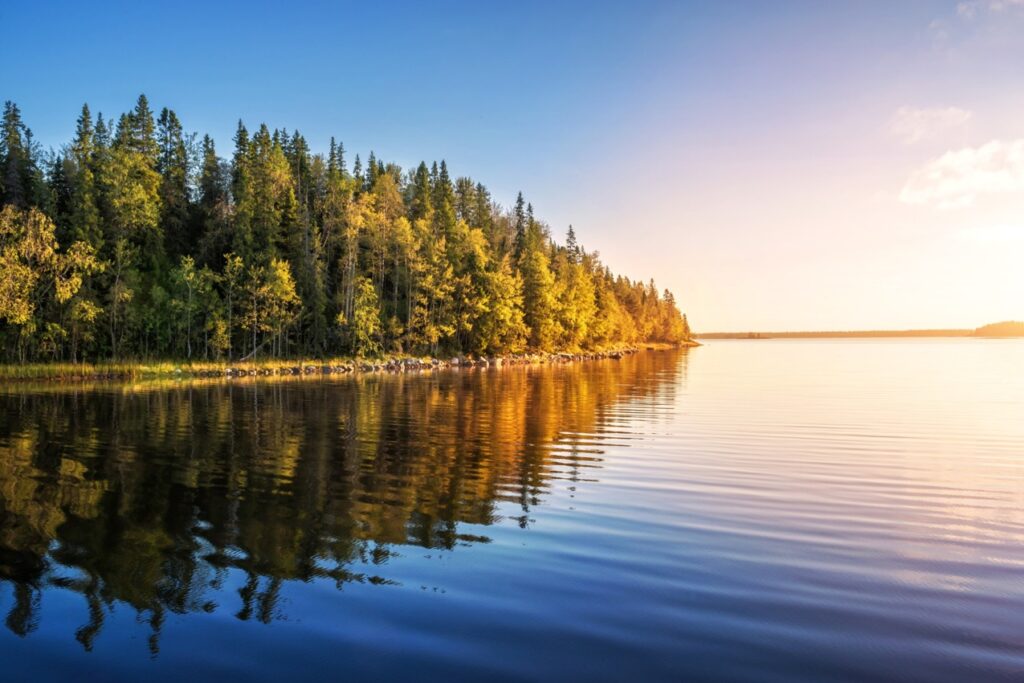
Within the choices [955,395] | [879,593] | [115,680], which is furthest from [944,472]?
[955,395]

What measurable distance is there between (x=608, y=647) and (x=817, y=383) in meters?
40.7

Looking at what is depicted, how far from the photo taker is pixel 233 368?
5822 centimetres

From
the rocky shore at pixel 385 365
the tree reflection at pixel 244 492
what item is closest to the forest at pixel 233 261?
the rocky shore at pixel 385 365

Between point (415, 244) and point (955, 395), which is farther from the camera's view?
point (415, 244)

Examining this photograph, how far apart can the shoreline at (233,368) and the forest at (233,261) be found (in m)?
3.06

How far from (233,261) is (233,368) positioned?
1387 cm

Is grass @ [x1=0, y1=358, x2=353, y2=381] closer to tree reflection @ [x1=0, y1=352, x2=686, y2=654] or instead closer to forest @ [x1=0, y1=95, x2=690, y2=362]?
forest @ [x1=0, y1=95, x2=690, y2=362]

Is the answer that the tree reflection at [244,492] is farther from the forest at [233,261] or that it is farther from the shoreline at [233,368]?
the forest at [233,261]

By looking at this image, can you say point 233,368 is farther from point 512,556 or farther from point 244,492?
point 512,556

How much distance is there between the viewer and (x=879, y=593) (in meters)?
7.31

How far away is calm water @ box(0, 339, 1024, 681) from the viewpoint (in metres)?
5.75

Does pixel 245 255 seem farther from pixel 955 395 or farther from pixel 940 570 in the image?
pixel 940 570

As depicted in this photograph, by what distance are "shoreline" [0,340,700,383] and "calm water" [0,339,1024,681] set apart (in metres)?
32.7

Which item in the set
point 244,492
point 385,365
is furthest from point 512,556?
→ point 385,365
